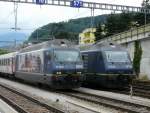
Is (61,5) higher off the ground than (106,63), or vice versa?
(61,5)

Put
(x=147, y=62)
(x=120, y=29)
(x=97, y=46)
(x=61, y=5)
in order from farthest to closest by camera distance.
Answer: (x=120, y=29) → (x=61, y=5) → (x=147, y=62) → (x=97, y=46)

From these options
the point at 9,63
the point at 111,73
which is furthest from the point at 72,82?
the point at 9,63

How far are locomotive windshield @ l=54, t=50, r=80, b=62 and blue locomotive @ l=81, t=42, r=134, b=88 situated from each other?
68.6 inches

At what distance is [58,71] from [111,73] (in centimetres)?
319

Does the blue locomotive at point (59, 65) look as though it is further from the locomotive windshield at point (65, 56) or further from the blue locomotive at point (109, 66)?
the blue locomotive at point (109, 66)

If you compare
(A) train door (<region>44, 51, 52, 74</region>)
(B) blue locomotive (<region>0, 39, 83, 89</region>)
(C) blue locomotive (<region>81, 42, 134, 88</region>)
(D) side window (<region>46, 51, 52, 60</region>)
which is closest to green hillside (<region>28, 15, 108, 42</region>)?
(C) blue locomotive (<region>81, 42, 134, 88</region>)

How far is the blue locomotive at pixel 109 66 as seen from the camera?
26000mm

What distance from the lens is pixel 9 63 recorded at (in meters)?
44.6

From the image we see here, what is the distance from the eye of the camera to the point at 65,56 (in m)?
25.7

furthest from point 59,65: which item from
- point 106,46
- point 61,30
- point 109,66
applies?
point 61,30

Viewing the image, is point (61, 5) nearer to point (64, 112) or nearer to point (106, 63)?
point (106, 63)

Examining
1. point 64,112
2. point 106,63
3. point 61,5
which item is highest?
point 61,5

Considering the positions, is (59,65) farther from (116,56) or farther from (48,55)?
(116,56)

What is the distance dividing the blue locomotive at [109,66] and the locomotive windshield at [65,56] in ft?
5.71
